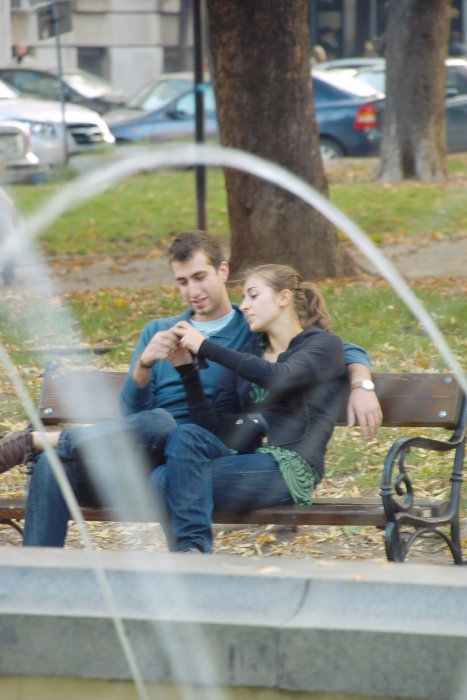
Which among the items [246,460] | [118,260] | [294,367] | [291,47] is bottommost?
[118,260]

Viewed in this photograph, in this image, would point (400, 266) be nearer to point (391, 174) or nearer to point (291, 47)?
point (291, 47)

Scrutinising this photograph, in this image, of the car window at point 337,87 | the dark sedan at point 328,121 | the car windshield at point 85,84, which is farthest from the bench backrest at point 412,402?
the car windshield at point 85,84

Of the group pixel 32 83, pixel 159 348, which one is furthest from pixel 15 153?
pixel 159 348

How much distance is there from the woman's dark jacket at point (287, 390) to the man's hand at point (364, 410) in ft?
0.22

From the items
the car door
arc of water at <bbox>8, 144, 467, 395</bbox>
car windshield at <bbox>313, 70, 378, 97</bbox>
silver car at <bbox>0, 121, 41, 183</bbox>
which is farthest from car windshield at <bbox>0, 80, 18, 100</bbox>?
the car door

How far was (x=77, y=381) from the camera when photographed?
508 cm

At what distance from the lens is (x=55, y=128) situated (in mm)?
18141

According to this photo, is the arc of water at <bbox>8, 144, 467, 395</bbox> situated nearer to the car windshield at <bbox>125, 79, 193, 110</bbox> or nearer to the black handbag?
the black handbag

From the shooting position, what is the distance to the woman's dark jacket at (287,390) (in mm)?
4426

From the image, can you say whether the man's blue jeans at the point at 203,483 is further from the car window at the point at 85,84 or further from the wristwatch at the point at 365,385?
the car window at the point at 85,84

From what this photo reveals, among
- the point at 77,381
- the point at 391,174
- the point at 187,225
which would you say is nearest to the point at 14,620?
the point at 77,381

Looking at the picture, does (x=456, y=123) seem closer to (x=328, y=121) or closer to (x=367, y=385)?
(x=328, y=121)

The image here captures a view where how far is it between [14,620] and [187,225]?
10467 mm

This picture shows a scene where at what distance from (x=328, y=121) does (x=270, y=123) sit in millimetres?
9439
